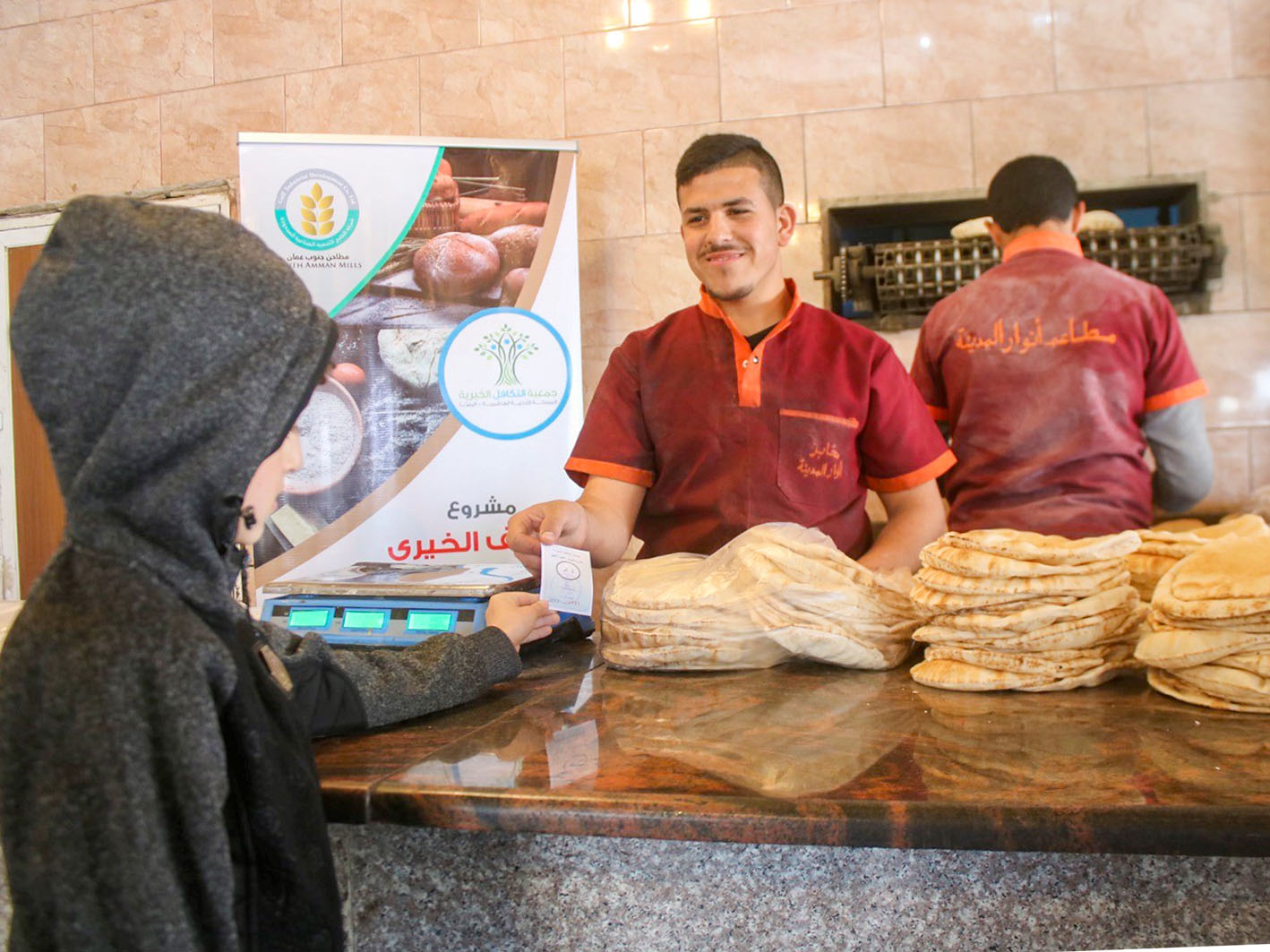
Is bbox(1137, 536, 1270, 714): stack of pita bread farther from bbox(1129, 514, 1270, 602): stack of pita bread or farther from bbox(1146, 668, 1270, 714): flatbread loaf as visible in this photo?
bbox(1129, 514, 1270, 602): stack of pita bread

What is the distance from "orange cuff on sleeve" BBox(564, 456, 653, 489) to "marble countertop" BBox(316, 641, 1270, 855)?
0.86 metres

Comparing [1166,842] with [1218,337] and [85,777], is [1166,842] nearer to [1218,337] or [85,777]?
[85,777]

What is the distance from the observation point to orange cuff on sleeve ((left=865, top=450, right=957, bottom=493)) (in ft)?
7.25

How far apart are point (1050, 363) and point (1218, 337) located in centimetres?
143

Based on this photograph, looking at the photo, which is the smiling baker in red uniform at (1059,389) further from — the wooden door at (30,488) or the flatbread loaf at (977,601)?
the wooden door at (30,488)

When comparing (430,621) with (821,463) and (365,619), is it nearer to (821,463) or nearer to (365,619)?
(365,619)

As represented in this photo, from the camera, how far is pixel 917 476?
221 cm

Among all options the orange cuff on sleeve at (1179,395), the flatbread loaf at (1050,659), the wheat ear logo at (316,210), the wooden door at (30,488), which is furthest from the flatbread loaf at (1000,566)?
Answer: the wooden door at (30,488)

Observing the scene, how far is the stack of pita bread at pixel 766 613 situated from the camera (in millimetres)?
1541

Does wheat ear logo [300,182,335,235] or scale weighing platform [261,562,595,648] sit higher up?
wheat ear logo [300,182,335,235]

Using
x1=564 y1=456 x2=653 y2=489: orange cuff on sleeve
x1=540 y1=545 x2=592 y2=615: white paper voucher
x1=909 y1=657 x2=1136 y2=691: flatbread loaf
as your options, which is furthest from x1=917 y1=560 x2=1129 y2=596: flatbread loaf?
x1=564 y1=456 x2=653 y2=489: orange cuff on sleeve

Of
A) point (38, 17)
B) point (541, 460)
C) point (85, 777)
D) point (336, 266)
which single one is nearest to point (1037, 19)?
point (541, 460)

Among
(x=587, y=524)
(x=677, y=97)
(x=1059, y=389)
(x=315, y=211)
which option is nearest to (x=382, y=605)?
(x=587, y=524)

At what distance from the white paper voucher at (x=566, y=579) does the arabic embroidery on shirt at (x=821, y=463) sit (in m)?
0.60
